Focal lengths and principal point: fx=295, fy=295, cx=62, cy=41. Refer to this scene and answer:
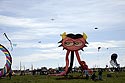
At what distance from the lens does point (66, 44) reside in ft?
175

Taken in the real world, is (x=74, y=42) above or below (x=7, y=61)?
above

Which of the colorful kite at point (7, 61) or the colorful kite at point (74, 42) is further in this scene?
the colorful kite at point (74, 42)

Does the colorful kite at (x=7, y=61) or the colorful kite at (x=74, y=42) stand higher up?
the colorful kite at (x=74, y=42)

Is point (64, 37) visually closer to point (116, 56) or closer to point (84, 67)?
point (84, 67)

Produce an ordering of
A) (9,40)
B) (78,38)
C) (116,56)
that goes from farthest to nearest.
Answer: (116,56), (78,38), (9,40)

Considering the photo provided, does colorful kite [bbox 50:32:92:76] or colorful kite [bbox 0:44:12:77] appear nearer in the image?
colorful kite [bbox 0:44:12:77]

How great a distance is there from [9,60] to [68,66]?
41.7ft

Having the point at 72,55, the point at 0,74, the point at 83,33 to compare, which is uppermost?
the point at 83,33

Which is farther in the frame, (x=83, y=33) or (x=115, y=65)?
(x=115, y=65)

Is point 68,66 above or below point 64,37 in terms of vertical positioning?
below

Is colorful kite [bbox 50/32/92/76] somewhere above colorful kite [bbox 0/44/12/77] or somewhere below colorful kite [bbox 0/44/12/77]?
above

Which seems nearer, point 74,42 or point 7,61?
point 7,61

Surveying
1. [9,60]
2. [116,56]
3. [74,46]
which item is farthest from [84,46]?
[116,56]

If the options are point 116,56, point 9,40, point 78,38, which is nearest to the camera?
point 9,40
